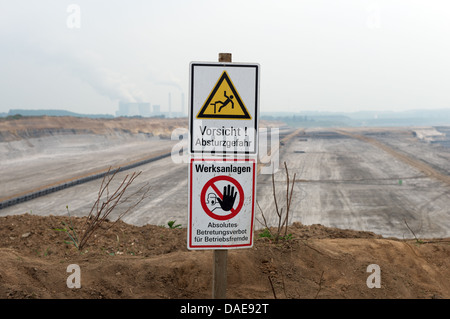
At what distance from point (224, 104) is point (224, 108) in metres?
0.03

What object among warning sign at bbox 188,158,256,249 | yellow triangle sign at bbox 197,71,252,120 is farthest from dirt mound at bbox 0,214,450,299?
yellow triangle sign at bbox 197,71,252,120

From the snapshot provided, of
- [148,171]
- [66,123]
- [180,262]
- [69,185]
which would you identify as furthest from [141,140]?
[180,262]

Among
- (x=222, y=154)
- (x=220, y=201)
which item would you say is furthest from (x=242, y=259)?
(x=222, y=154)

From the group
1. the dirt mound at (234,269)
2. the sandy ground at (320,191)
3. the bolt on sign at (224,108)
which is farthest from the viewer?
the sandy ground at (320,191)

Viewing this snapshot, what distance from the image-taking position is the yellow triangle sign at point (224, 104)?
3047 mm

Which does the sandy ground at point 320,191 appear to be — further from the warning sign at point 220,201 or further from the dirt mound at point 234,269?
the warning sign at point 220,201

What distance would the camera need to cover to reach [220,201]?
3.14 m

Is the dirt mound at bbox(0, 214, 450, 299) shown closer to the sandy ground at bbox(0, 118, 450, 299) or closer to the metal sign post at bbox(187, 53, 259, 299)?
the sandy ground at bbox(0, 118, 450, 299)

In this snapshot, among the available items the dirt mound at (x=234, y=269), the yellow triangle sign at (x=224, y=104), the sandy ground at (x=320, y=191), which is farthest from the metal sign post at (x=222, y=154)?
the sandy ground at (x=320, y=191)

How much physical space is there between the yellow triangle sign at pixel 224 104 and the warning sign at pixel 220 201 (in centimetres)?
35

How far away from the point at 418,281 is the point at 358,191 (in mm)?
13455

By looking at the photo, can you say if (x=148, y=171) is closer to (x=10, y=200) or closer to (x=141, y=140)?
(x=10, y=200)

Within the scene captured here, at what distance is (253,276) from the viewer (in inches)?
192
